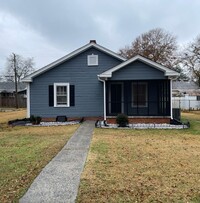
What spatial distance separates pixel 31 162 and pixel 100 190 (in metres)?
2.73

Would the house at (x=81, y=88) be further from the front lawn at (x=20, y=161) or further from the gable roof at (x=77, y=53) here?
the front lawn at (x=20, y=161)

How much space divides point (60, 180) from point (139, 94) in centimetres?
1319

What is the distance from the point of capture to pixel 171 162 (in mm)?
7270

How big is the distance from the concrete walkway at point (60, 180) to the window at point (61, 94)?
1039cm

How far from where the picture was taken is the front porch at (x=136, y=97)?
17.4 m

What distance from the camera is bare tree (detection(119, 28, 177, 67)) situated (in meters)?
47.7

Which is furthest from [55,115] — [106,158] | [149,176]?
[149,176]

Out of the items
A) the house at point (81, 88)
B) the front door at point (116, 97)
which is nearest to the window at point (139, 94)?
the house at point (81, 88)

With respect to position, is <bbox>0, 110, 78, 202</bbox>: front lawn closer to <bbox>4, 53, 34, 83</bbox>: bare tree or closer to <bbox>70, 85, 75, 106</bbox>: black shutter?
<bbox>70, 85, 75, 106</bbox>: black shutter

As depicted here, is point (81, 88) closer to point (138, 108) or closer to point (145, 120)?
point (138, 108)

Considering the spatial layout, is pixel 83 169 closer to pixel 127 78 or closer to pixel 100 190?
pixel 100 190

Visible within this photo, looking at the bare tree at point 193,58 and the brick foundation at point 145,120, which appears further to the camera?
the bare tree at point 193,58

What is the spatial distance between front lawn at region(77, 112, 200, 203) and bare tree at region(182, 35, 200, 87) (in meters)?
28.5

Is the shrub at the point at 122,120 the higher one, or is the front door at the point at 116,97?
the front door at the point at 116,97
